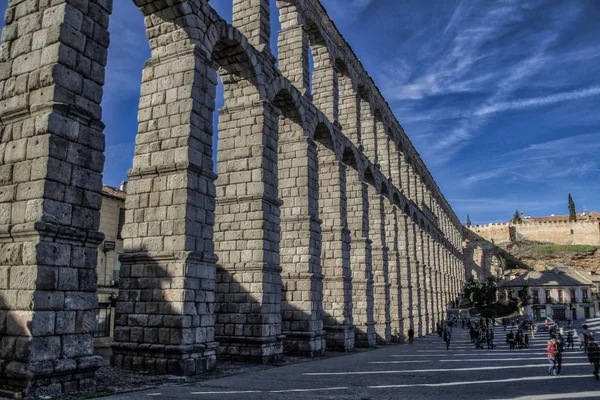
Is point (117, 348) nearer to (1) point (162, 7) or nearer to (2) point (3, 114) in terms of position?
(2) point (3, 114)

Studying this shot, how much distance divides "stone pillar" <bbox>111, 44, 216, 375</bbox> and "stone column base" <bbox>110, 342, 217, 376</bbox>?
0.07ft

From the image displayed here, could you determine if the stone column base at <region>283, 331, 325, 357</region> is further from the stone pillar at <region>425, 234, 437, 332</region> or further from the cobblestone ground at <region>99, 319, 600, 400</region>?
the stone pillar at <region>425, 234, 437, 332</region>

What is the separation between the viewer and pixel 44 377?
24.1ft

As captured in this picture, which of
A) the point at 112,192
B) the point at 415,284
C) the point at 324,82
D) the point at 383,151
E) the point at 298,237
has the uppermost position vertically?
the point at 324,82

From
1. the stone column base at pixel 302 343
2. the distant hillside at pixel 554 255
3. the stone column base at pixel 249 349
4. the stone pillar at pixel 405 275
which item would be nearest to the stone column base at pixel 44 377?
the stone column base at pixel 249 349

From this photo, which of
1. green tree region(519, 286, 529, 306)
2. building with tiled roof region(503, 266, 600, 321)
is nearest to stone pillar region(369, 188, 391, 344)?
building with tiled roof region(503, 266, 600, 321)

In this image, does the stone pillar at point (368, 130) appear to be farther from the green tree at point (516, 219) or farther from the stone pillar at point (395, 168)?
the green tree at point (516, 219)

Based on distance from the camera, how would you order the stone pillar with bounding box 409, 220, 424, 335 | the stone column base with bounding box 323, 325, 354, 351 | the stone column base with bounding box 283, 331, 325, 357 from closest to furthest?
the stone column base with bounding box 283, 331, 325, 357 → the stone column base with bounding box 323, 325, 354, 351 → the stone pillar with bounding box 409, 220, 424, 335

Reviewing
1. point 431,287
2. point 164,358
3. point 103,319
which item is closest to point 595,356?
point 164,358

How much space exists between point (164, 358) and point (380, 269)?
17223 mm

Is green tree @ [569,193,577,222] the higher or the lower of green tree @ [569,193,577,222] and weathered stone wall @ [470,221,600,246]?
the higher

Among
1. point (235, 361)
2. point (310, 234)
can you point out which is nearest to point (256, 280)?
point (235, 361)

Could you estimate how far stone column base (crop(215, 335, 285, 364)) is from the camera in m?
13.7

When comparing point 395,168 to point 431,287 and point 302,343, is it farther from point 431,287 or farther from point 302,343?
point 302,343
